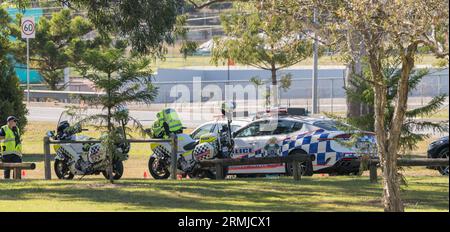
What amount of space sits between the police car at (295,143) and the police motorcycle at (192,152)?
2.42ft

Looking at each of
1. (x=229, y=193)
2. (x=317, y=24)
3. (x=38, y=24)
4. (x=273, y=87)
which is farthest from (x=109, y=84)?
(x=38, y=24)

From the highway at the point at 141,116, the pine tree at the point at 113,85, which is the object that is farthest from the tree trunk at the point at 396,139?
the highway at the point at 141,116

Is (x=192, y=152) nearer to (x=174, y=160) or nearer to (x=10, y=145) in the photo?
(x=174, y=160)

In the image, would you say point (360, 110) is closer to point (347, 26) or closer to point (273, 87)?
point (273, 87)

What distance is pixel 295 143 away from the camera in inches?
848

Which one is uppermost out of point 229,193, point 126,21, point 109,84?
point 126,21

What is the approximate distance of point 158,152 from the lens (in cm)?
2141

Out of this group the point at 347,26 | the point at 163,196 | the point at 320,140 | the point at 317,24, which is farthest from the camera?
the point at 320,140

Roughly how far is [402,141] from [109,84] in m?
5.56

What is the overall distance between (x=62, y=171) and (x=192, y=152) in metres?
3.25

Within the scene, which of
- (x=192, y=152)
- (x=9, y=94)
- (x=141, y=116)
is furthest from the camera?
(x=141, y=116)

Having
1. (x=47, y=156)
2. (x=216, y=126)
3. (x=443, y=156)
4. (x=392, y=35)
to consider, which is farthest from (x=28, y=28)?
(x=392, y=35)

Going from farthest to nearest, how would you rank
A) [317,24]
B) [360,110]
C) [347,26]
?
[360,110]
[317,24]
[347,26]

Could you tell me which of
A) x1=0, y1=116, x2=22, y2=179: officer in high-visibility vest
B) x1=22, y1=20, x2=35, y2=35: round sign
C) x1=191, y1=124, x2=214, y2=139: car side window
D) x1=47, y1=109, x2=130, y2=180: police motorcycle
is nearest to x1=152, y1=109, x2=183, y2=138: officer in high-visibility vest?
x1=47, y1=109, x2=130, y2=180: police motorcycle
